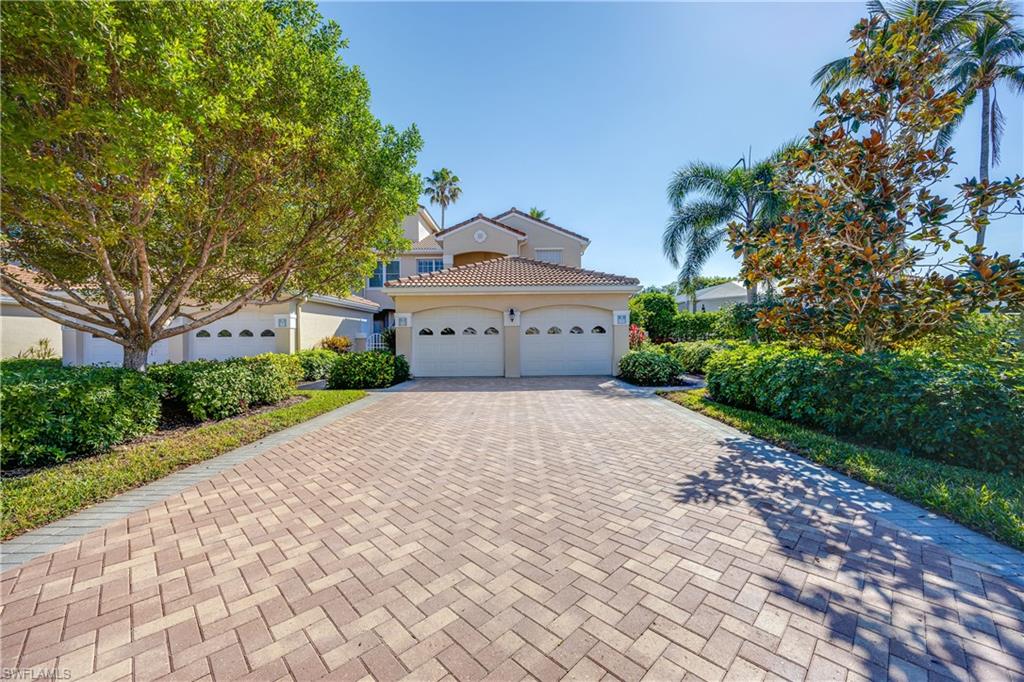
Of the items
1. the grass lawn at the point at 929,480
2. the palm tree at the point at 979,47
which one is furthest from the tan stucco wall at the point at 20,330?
the palm tree at the point at 979,47

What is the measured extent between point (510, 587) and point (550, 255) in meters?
21.9

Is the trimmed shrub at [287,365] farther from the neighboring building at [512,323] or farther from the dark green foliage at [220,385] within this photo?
the neighboring building at [512,323]

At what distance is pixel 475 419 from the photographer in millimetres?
7941

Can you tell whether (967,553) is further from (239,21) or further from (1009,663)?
(239,21)

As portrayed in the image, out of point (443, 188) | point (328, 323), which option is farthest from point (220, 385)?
point (443, 188)

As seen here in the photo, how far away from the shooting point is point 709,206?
17688 millimetres

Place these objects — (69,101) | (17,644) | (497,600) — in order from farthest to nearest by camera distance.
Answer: (69,101), (497,600), (17,644)

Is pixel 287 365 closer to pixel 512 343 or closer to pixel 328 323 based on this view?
pixel 512 343

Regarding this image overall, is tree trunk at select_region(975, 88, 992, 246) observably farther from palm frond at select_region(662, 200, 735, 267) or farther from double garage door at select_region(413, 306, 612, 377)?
double garage door at select_region(413, 306, 612, 377)

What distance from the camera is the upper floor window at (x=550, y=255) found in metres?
23.2

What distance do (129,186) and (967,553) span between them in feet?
32.1

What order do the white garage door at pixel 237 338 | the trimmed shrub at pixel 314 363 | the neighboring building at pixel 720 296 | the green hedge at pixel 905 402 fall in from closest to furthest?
the green hedge at pixel 905 402
the trimmed shrub at pixel 314 363
the white garage door at pixel 237 338
the neighboring building at pixel 720 296

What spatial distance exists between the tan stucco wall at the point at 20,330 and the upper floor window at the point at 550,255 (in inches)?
874

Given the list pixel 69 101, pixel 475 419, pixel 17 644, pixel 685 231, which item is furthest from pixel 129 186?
pixel 685 231
